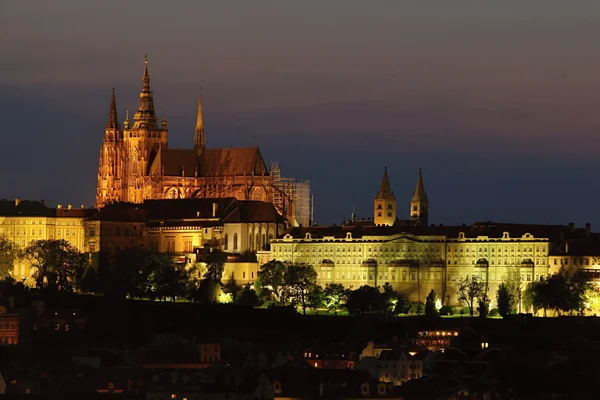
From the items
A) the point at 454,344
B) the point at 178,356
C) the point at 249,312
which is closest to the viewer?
the point at 178,356

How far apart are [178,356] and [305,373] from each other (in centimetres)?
2360

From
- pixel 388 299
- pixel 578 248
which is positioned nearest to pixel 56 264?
pixel 388 299

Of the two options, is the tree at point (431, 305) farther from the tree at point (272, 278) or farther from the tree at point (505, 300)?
the tree at point (272, 278)

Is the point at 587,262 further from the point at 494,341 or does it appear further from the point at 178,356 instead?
the point at 178,356

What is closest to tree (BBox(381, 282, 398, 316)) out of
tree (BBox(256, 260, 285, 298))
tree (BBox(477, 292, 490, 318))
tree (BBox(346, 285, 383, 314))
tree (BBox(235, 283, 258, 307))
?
tree (BBox(346, 285, 383, 314))

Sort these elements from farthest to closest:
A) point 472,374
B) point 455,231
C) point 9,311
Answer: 1. point 455,231
2. point 9,311
3. point 472,374

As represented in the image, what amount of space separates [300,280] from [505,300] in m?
18.7

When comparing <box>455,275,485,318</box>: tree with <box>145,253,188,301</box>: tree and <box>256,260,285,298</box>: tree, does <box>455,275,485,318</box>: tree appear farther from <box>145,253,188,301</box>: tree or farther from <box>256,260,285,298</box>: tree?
<box>145,253,188,301</box>: tree

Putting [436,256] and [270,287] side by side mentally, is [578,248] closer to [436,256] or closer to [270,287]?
[436,256]

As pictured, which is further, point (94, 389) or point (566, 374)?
point (566, 374)

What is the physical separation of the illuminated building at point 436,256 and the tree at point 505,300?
5.24 meters

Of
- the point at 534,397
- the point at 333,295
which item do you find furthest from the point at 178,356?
the point at 333,295

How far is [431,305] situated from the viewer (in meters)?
176

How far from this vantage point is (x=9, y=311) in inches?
6299
